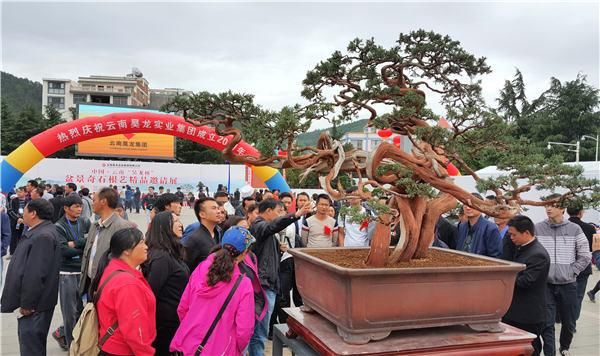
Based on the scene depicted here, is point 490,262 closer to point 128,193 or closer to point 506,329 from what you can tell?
point 506,329

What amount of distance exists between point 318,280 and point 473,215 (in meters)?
2.06

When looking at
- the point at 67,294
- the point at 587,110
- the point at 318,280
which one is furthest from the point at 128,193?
the point at 587,110

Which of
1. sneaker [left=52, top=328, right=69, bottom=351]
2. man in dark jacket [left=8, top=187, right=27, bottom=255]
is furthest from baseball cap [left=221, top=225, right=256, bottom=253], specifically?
man in dark jacket [left=8, top=187, right=27, bottom=255]

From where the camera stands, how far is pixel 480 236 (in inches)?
134

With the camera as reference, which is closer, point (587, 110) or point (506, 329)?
point (506, 329)

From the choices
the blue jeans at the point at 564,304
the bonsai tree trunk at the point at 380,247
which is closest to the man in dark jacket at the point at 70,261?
the bonsai tree trunk at the point at 380,247

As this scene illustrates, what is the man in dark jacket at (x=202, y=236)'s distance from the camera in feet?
9.49

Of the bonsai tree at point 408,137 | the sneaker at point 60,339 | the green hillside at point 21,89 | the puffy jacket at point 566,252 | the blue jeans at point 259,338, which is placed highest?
the green hillside at point 21,89

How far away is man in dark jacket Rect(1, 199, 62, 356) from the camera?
269cm

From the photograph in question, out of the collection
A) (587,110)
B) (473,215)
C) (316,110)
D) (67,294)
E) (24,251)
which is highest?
(587,110)

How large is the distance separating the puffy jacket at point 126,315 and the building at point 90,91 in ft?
156

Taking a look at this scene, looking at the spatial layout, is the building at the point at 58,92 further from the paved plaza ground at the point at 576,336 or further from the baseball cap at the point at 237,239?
the baseball cap at the point at 237,239

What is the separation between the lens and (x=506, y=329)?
6.24ft

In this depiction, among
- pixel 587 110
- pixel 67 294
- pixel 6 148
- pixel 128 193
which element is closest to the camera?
pixel 67 294
